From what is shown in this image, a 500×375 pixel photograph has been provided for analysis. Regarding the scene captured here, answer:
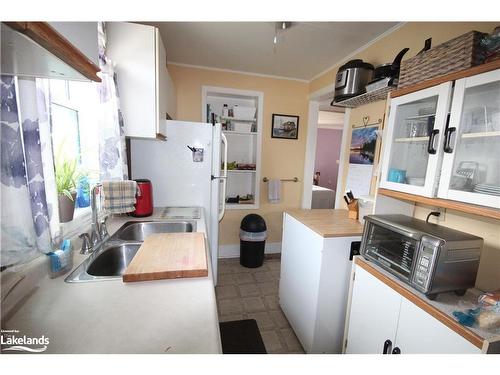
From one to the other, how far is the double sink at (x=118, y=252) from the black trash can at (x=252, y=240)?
1.14m

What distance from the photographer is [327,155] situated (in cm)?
636

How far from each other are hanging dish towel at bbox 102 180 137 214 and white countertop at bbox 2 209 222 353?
574 millimetres

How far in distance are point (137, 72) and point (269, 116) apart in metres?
1.78

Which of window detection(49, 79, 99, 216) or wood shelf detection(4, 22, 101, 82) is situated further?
window detection(49, 79, 99, 216)

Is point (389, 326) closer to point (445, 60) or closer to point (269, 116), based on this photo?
point (445, 60)

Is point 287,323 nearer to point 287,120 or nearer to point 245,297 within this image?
point 245,297

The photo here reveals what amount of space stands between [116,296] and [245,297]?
169 cm

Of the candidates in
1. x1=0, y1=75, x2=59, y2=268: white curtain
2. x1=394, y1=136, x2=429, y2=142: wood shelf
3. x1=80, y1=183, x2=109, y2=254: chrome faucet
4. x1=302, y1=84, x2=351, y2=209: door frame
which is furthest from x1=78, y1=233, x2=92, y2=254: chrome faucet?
x1=302, y1=84, x2=351, y2=209: door frame

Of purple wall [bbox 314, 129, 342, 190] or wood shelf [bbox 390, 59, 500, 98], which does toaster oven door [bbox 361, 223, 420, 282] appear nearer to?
wood shelf [bbox 390, 59, 500, 98]

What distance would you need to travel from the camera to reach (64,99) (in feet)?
4.31

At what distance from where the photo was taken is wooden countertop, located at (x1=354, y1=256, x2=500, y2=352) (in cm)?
71

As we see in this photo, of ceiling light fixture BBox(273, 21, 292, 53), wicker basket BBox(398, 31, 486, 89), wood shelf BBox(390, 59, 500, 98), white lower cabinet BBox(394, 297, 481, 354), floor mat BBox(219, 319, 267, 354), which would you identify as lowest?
floor mat BBox(219, 319, 267, 354)

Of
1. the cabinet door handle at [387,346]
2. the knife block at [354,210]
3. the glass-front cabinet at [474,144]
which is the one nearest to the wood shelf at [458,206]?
the glass-front cabinet at [474,144]

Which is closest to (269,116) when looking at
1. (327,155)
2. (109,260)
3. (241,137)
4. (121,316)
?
(241,137)
